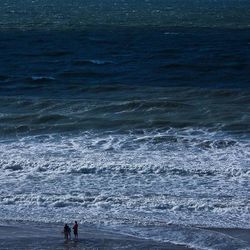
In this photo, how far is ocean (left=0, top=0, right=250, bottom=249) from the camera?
3825 centimetres

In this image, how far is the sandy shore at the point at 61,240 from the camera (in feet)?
110

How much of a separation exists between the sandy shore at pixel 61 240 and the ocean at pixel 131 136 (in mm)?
844

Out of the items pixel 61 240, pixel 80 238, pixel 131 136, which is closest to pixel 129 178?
pixel 131 136

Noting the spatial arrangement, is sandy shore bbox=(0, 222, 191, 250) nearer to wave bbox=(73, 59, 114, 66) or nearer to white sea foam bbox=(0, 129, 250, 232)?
white sea foam bbox=(0, 129, 250, 232)

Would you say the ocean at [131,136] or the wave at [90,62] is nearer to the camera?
the ocean at [131,136]

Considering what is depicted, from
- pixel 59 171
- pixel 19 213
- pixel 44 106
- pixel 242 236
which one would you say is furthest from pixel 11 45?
pixel 242 236

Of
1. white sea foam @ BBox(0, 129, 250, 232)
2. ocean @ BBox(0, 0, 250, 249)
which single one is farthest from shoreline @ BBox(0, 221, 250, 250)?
white sea foam @ BBox(0, 129, 250, 232)

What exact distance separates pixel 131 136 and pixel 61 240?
1759 centimetres

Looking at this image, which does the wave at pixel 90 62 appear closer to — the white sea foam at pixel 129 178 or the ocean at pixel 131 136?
the ocean at pixel 131 136

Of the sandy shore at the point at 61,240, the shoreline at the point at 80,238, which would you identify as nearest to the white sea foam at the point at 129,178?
the shoreline at the point at 80,238

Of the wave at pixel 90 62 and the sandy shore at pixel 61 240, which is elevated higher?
the wave at pixel 90 62

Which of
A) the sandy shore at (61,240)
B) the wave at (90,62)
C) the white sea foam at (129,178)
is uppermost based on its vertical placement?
the wave at (90,62)

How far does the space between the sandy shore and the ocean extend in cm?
84

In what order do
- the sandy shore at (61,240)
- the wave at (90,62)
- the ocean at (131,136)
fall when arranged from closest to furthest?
the sandy shore at (61,240)
the ocean at (131,136)
the wave at (90,62)
